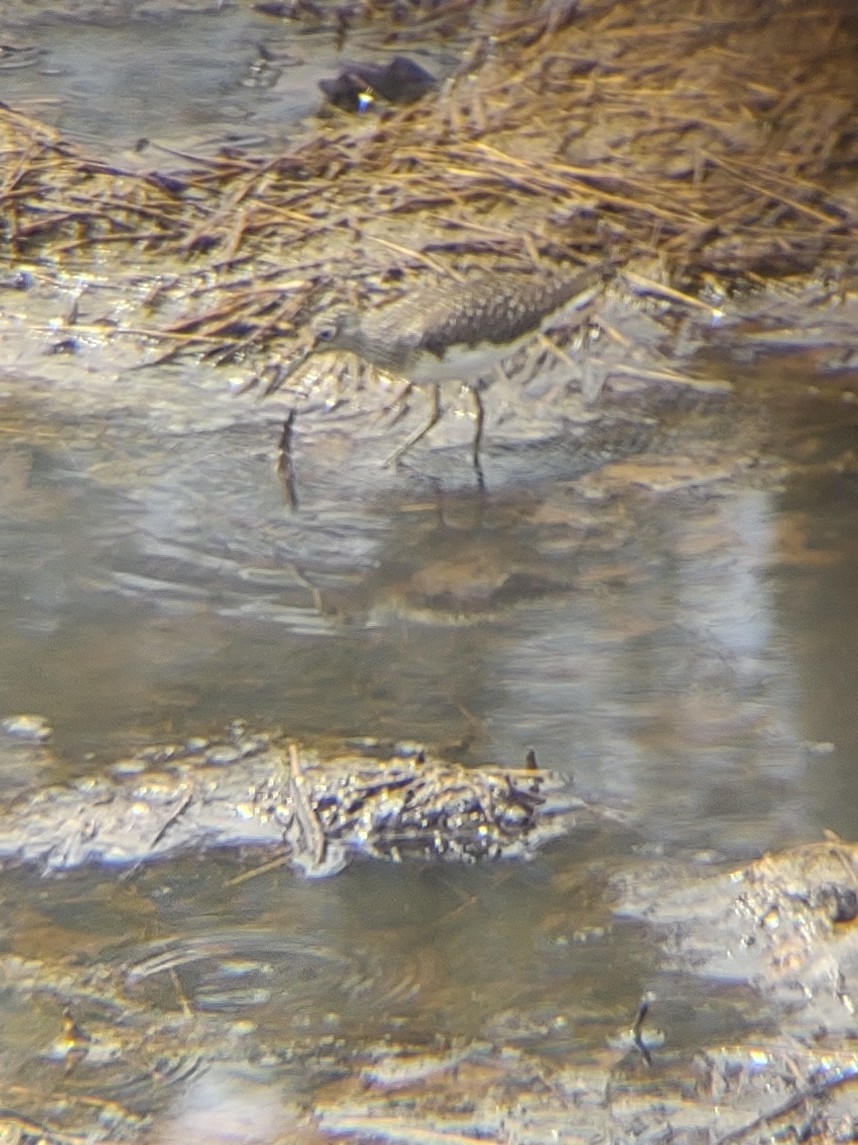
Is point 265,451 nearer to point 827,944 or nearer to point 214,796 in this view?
point 214,796

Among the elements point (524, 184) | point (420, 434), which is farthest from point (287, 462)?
point (524, 184)

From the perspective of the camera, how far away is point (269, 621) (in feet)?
13.2

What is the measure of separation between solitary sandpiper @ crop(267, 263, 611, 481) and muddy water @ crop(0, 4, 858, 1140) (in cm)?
28

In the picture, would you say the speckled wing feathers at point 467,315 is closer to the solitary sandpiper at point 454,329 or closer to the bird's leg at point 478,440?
the solitary sandpiper at point 454,329

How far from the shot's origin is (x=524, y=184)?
249 inches

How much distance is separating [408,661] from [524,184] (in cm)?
311

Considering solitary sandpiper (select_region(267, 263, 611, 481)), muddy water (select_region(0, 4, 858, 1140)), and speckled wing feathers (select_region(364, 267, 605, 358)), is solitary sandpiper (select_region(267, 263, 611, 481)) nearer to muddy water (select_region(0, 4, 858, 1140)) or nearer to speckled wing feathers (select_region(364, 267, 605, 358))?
speckled wing feathers (select_region(364, 267, 605, 358))

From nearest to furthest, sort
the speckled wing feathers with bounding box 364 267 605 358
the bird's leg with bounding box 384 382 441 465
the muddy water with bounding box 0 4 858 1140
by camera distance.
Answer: the muddy water with bounding box 0 4 858 1140 → the speckled wing feathers with bounding box 364 267 605 358 → the bird's leg with bounding box 384 382 441 465

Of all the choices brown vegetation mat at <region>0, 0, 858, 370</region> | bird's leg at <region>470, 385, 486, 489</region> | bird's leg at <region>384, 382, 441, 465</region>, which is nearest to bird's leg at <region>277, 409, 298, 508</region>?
bird's leg at <region>384, 382, 441, 465</region>

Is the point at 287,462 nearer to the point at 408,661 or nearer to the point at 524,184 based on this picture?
the point at 408,661

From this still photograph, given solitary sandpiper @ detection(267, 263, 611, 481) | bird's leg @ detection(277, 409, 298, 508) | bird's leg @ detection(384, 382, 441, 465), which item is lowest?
bird's leg @ detection(277, 409, 298, 508)

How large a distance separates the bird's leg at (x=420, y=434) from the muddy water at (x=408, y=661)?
55mm

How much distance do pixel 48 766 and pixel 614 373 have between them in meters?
2.81

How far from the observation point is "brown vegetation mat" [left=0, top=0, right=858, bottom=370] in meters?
5.99
